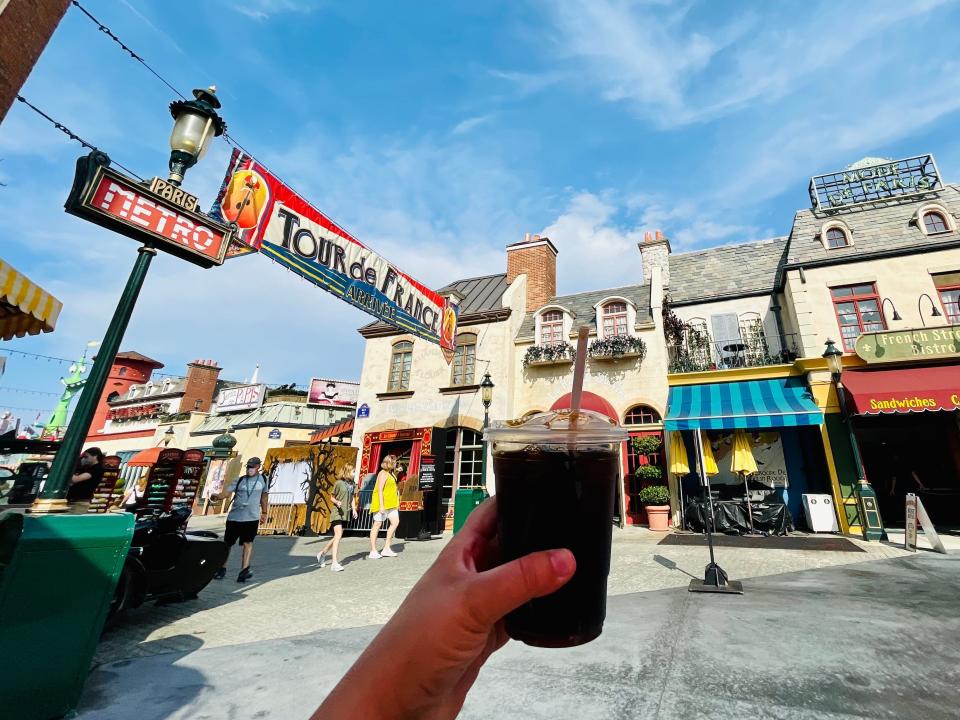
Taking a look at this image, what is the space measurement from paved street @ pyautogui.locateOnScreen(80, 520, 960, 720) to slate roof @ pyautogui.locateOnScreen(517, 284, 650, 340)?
965cm

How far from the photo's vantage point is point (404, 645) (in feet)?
3.13

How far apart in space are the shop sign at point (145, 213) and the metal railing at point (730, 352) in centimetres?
1257

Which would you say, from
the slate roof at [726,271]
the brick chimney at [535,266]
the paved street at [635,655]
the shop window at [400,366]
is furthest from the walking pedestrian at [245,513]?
the slate roof at [726,271]

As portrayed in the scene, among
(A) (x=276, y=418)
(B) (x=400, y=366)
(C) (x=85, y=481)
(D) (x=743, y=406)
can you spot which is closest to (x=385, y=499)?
(C) (x=85, y=481)

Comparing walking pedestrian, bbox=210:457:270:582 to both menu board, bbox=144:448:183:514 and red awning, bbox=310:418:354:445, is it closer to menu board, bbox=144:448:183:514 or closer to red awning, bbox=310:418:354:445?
menu board, bbox=144:448:183:514

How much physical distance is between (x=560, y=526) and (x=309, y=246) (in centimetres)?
714

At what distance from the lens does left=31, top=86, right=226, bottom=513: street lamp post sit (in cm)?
285

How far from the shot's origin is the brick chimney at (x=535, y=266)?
16.7m

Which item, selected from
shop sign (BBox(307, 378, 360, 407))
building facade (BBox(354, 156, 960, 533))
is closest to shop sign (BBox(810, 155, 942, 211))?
building facade (BBox(354, 156, 960, 533))

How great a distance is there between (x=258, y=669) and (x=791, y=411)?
11953mm

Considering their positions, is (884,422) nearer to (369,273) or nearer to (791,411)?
(791,411)

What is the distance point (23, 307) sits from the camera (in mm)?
4215

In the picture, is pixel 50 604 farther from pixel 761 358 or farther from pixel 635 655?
pixel 761 358

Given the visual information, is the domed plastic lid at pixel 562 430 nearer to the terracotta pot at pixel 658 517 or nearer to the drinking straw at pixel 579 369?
the drinking straw at pixel 579 369
